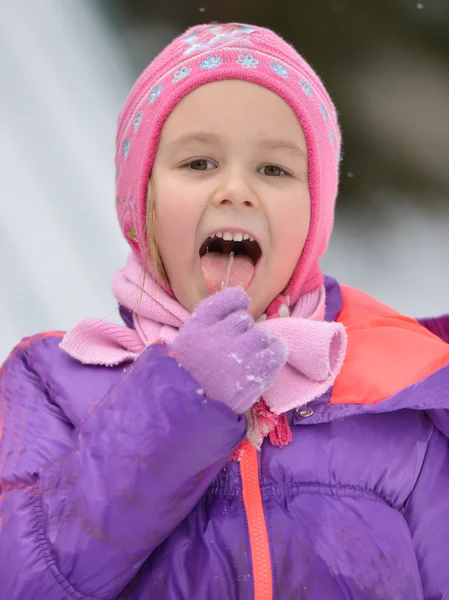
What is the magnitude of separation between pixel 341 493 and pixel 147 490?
304 mm

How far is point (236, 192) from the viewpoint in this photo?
100 centimetres

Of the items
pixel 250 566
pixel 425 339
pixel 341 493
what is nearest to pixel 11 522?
pixel 250 566

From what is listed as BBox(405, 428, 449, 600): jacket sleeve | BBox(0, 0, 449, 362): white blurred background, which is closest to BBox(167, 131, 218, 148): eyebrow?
BBox(405, 428, 449, 600): jacket sleeve

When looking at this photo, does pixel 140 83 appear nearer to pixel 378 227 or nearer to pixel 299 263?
pixel 299 263

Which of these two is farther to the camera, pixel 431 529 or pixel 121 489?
pixel 431 529

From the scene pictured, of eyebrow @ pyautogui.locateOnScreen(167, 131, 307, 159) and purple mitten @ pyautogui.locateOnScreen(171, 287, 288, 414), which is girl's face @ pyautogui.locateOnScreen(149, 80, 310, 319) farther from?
purple mitten @ pyautogui.locateOnScreen(171, 287, 288, 414)

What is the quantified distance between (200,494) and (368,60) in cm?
144

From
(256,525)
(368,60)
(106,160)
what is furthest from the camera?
(106,160)

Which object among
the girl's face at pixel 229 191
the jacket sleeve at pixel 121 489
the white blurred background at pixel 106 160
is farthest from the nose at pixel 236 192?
the white blurred background at pixel 106 160

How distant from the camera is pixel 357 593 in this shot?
914 mm

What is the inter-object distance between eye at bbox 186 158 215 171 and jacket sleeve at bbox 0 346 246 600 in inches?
13.1

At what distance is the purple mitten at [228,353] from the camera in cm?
84

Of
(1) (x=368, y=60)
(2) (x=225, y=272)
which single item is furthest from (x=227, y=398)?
(1) (x=368, y=60)

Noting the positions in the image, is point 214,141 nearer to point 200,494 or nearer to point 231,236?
point 231,236
